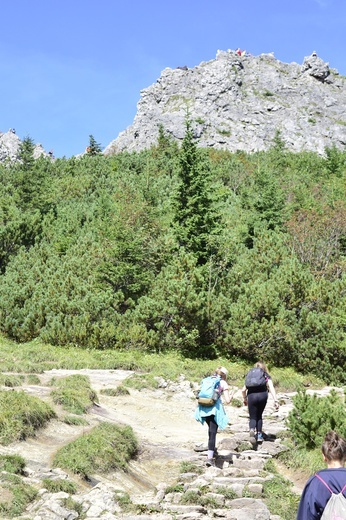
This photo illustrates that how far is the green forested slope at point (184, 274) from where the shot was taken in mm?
22656

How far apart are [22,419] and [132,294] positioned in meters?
16.4

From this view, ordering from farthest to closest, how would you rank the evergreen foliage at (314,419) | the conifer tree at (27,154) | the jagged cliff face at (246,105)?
the jagged cliff face at (246,105)
the conifer tree at (27,154)
the evergreen foliage at (314,419)

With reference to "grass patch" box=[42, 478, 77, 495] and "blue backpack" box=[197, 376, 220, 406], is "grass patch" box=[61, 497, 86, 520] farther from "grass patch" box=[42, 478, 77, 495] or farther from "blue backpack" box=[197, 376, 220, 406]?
"blue backpack" box=[197, 376, 220, 406]

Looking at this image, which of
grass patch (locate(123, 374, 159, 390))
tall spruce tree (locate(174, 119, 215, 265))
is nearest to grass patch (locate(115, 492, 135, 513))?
grass patch (locate(123, 374, 159, 390))

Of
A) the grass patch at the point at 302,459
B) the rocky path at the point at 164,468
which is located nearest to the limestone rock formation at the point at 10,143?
the rocky path at the point at 164,468

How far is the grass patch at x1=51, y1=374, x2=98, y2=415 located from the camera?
1223 cm

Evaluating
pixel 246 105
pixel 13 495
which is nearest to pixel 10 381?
pixel 13 495

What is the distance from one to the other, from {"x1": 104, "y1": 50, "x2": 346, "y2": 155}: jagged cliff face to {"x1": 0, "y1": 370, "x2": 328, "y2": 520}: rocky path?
69.0 metres

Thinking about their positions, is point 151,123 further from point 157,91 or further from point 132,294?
point 132,294

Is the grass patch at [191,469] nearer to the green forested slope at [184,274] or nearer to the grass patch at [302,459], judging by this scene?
the grass patch at [302,459]

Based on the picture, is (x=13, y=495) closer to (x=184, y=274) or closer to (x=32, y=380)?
(x=32, y=380)

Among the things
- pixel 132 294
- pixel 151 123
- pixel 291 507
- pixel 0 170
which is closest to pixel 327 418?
pixel 291 507

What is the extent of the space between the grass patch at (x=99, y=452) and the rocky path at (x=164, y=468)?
0.20 metres

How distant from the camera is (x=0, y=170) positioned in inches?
1996
